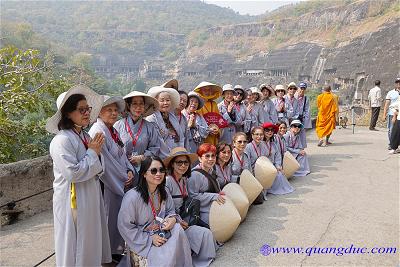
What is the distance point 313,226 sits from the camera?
13.1ft

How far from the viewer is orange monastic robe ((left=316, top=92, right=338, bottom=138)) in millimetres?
8117

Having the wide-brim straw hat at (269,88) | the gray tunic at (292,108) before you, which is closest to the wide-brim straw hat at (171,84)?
the wide-brim straw hat at (269,88)

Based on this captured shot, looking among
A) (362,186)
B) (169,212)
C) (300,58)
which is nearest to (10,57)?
(169,212)

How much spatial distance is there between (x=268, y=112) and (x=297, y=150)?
35.3 inches

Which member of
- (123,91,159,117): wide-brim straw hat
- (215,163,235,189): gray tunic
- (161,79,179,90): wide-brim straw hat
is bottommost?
(215,163,235,189): gray tunic

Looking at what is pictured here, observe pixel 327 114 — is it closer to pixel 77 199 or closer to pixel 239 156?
pixel 239 156

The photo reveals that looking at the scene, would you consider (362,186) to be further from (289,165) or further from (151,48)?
(151,48)

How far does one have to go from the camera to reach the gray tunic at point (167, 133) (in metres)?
3.67

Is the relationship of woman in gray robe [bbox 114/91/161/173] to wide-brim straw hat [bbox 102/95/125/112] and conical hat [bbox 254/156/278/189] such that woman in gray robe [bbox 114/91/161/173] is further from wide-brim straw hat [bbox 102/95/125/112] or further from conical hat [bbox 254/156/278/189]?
conical hat [bbox 254/156/278/189]

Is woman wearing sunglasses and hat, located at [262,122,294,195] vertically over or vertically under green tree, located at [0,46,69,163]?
under

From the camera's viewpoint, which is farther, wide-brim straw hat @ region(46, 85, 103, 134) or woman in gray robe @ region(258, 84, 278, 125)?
woman in gray robe @ region(258, 84, 278, 125)

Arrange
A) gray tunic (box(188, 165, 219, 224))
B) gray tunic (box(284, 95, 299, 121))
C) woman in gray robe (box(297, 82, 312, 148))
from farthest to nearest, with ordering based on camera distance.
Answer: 1. woman in gray robe (box(297, 82, 312, 148))
2. gray tunic (box(284, 95, 299, 121))
3. gray tunic (box(188, 165, 219, 224))

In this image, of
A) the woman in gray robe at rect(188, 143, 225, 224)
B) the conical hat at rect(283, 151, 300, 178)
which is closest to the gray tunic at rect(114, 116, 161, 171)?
the woman in gray robe at rect(188, 143, 225, 224)

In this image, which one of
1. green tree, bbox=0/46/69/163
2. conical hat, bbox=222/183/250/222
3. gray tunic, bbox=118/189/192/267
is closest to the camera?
gray tunic, bbox=118/189/192/267
